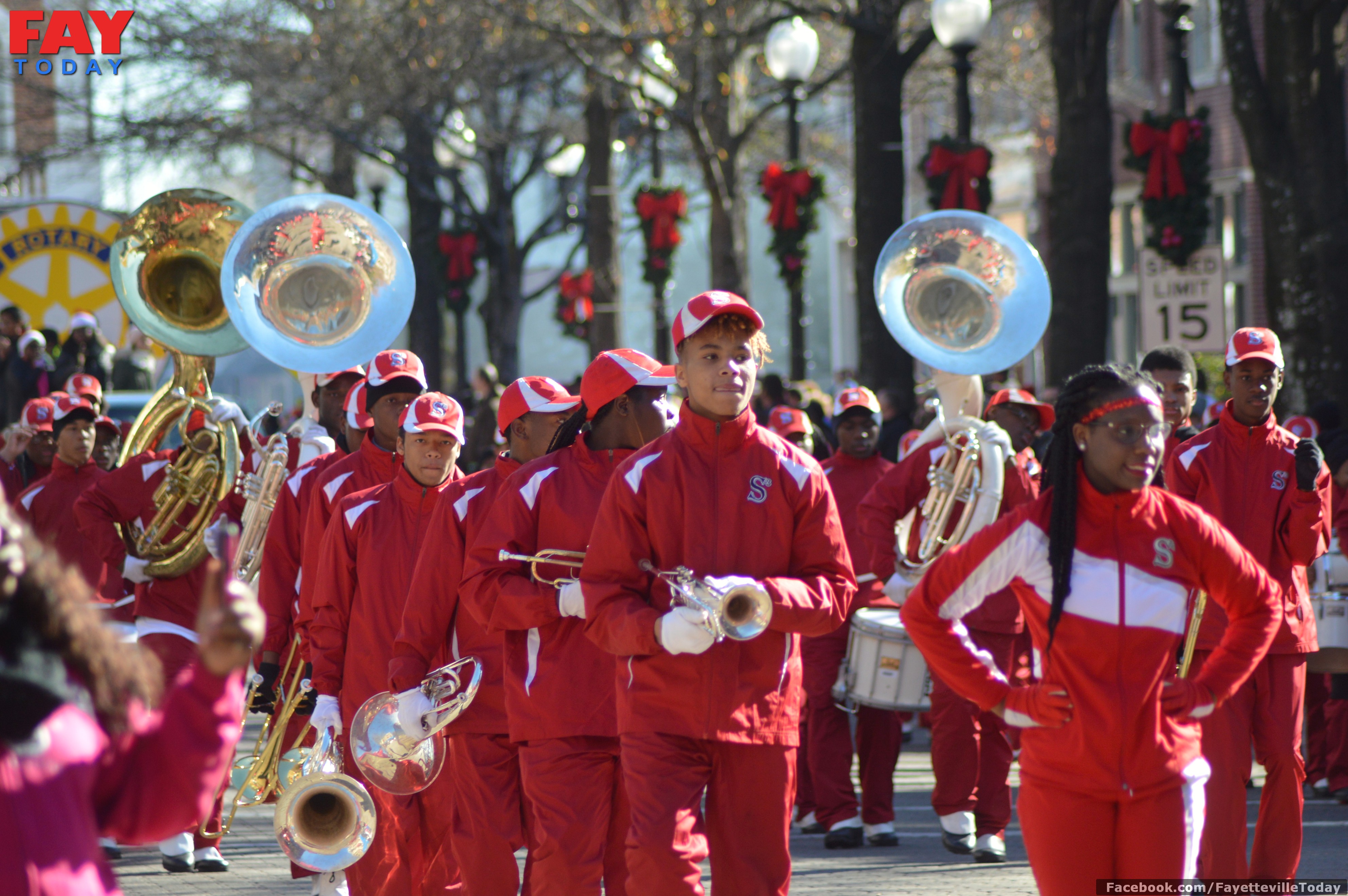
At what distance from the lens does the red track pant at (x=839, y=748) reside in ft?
27.9

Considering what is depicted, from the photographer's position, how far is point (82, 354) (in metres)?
15.5

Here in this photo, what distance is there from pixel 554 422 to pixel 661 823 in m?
1.83

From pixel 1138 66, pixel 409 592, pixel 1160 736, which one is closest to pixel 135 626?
pixel 409 592

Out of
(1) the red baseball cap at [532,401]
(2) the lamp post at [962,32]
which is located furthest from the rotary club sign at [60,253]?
(1) the red baseball cap at [532,401]

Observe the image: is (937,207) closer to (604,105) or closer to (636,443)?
(604,105)

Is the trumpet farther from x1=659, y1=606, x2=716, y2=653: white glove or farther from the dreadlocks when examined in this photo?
the dreadlocks

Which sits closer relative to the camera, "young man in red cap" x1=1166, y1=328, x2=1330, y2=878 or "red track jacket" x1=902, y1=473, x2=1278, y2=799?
"red track jacket" x1=902, y1=473, x2=1278, y2=799

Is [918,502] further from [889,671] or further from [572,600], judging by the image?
[572,600]

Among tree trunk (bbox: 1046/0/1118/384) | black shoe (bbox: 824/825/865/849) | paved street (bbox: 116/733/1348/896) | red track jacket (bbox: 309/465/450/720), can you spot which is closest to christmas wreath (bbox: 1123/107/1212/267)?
tree trunk (bbox: 1046/0/1118/384)

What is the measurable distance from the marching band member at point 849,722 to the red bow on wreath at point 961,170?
4825 millimetres

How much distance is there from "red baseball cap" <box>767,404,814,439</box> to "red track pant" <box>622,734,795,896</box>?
537cm

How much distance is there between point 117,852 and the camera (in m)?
8.53

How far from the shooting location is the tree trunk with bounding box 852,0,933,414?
15.3 metres

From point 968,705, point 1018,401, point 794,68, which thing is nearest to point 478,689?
point 968,705
